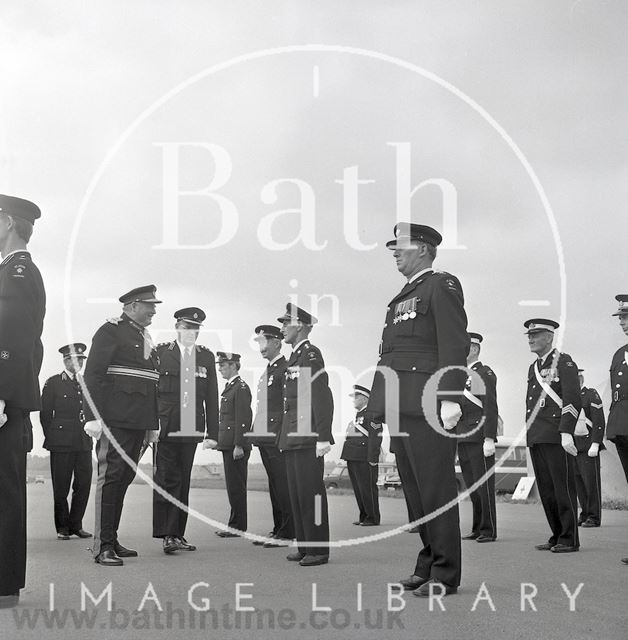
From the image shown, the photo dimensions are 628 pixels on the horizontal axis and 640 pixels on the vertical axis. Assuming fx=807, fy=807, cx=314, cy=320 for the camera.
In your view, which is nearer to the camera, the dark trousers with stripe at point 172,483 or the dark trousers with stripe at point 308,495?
the dark trousers with stripe at point 308,495

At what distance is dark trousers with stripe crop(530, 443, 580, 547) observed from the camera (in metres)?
7.47

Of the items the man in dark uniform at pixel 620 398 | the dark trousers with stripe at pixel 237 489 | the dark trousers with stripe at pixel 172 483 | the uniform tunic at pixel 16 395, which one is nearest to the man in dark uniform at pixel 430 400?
the uniform tunic at pixel 16 395

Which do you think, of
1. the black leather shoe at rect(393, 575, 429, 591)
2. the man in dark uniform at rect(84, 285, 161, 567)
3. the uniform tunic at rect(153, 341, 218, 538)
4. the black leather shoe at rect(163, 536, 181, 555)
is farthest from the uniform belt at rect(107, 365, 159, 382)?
the black leather shoe at rect(393, 575, 429, 591)

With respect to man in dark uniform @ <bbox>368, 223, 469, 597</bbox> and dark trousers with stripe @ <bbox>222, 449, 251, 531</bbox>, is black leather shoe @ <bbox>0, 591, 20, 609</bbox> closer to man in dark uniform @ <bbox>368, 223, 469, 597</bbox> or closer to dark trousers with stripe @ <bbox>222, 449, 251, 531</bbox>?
man in dark uniform @ <bbox>368, 223, 469, 597</bbox>

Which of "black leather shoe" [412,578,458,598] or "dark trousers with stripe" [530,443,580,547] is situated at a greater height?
"dark trousers with stripe" [530,443,580,547]

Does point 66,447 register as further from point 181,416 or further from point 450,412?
point 450,412

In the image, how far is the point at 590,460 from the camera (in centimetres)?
1176

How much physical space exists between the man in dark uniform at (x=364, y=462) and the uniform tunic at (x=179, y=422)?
3286 millimetres

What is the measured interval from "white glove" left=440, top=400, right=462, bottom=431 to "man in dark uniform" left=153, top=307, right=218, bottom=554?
349 centimetres

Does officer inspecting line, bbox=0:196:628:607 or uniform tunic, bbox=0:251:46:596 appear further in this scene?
officer inspecting line, bbox=0:196:628:607

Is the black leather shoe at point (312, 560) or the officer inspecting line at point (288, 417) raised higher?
the officer inspecting line at point (288, 417)

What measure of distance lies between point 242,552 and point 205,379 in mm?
1752

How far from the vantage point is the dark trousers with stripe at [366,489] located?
11.4 m

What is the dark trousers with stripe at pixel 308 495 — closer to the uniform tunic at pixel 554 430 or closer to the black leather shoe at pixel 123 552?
the black leather shoe at pixel 123 552
